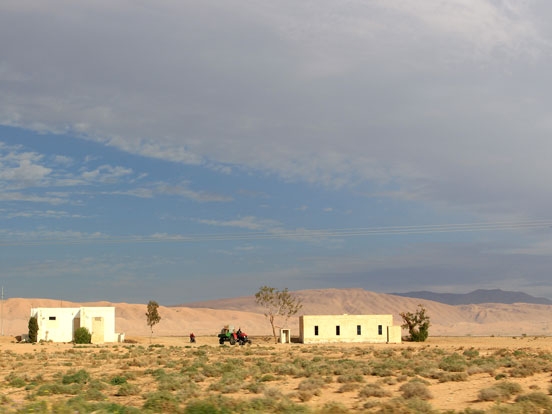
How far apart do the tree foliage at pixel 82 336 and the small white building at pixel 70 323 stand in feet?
6.09

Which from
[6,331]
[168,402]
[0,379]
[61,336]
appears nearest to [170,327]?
[6,331]

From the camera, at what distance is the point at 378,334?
231 feet

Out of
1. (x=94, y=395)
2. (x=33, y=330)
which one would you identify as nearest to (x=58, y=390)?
(x=94, y=395)

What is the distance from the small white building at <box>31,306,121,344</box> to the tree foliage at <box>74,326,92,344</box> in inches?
73.1

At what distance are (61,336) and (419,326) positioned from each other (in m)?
38.0

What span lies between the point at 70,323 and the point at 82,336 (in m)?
4.33

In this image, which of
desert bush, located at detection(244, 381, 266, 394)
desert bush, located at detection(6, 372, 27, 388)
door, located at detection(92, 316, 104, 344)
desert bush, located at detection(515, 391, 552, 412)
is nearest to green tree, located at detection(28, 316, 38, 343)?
door, located at detection(92, 316, 104, 344)

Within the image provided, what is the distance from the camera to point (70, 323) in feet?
227

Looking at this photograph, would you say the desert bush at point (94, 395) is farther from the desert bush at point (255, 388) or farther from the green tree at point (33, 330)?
the green tree at point (33, 330)

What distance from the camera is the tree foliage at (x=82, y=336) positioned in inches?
2586

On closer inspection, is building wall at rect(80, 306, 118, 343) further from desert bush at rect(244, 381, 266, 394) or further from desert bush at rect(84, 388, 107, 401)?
desert bush at rect(244, 381, 266, 394)

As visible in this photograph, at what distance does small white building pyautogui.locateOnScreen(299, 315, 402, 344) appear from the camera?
69125mm

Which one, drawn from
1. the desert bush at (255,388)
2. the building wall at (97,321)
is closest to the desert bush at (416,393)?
the desert bush at (255,388)

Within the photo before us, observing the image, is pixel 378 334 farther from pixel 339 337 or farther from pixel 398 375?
pixel 398 375
